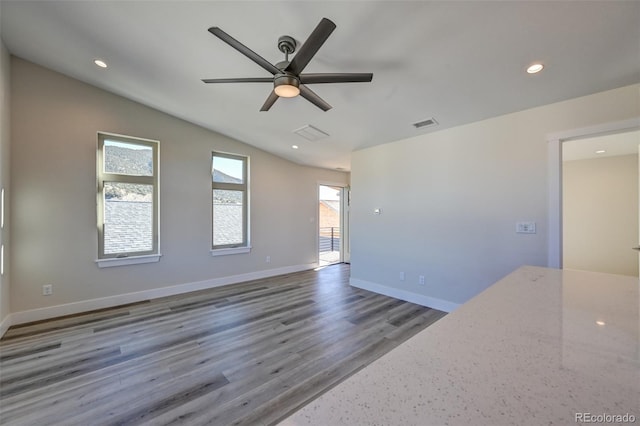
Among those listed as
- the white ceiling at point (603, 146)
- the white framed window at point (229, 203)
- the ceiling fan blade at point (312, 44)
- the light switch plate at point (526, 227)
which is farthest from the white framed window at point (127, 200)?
the white ceiling at point (603, 146)

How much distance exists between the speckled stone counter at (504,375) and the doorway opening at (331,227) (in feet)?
18.8

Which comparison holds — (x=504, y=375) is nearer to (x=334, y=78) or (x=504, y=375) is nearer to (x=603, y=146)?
(x=334, y=78)

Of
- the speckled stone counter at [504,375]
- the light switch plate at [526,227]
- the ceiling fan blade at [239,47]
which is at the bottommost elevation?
the speckled stone counter at [504,375]

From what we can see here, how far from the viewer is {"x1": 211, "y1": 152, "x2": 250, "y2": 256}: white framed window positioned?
474cm

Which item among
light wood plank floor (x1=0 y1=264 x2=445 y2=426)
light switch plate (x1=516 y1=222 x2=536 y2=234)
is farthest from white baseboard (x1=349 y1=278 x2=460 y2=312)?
light switch plate (x1=516 y1=222 x2=536 y2=234)

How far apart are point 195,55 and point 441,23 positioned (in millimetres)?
2204

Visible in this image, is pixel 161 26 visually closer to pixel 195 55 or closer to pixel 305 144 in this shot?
pixel 195 55

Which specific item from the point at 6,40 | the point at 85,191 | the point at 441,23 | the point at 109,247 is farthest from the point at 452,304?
the point at 6,40

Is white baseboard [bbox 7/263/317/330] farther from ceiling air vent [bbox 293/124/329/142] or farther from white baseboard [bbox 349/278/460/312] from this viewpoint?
ceiling air vent [bbox 293/124/329/142]

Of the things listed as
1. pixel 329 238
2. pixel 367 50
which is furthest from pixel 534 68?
pixel 329 238

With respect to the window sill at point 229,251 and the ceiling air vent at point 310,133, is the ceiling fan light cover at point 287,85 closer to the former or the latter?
the ceiling air vent at point 310,133

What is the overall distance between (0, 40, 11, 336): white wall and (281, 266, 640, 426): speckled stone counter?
4077mm

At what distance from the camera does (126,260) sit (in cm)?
374

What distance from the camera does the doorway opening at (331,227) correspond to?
689 cm
